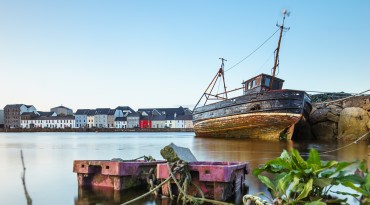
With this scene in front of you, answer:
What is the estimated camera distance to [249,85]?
25.8 meters

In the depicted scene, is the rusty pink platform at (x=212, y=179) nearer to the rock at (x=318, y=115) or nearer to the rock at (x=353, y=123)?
the rock at (x=353, y=123)

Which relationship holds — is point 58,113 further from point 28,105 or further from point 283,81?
point 283,81

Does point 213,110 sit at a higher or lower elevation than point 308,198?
higher

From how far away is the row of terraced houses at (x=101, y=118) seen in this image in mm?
103000

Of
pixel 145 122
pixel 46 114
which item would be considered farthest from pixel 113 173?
pixel 46 114

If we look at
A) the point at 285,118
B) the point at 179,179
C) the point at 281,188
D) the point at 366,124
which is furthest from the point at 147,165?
the point at 366,124

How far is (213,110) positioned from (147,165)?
22.3 meters

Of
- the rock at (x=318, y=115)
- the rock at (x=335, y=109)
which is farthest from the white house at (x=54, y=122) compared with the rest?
the rock at (x=335, y=109)

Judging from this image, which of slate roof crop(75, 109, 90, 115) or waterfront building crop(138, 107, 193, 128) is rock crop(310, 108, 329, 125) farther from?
slate roof crop(75, 109, 90, 115)

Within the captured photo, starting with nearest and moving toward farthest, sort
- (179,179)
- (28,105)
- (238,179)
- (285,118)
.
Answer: (179,179) → (238,179) → (285,118) → (28,105)

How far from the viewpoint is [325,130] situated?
83.5 feet

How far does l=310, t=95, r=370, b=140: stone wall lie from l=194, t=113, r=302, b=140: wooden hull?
3.64m

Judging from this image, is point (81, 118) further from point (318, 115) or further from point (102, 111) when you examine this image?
point (318, 115)

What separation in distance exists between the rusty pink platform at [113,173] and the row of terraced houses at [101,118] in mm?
94378
